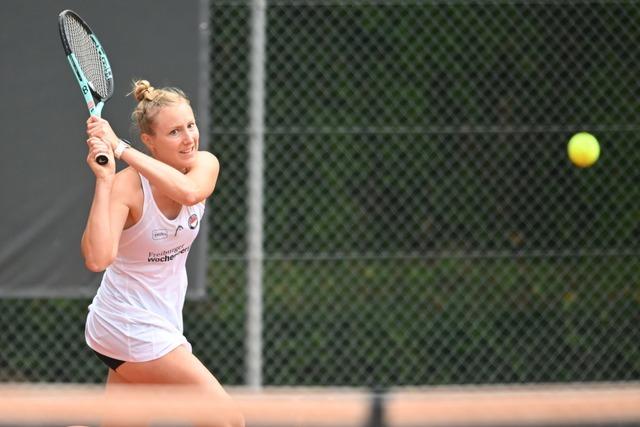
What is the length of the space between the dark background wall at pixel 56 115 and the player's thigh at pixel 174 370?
1547mm

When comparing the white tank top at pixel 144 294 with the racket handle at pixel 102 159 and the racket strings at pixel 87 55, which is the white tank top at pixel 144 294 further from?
the racket strings at pixel 87 55

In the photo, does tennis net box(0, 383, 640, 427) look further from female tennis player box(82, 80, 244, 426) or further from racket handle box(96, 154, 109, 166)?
female tennis player box(82, 80, 244, 426)

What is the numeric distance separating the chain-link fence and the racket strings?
1.61 metres

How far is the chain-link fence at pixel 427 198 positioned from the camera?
17.7 ft

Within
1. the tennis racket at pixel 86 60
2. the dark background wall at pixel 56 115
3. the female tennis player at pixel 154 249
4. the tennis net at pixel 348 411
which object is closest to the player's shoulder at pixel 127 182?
the female tennis player at pixel 154 249

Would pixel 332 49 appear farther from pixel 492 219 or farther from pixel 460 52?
pixel 492 219

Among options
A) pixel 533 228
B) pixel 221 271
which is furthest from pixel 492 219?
pixel 221 271

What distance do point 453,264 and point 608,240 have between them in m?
0.71

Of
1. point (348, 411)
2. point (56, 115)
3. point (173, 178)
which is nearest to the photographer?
point (348, 411)

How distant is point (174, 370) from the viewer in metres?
3.41

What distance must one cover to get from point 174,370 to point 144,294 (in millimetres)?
239

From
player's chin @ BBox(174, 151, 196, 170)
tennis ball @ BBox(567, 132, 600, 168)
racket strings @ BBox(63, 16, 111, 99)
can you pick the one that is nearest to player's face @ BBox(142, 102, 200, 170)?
player's chin @ BBox(174, 151, 196, 170)

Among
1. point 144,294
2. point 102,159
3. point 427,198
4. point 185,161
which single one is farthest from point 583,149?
point 102,159

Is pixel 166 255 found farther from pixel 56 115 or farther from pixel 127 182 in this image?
pixel 56 115
